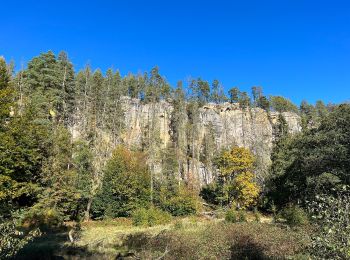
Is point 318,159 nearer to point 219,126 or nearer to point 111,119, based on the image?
point 111,119

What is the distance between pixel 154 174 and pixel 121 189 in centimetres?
1132

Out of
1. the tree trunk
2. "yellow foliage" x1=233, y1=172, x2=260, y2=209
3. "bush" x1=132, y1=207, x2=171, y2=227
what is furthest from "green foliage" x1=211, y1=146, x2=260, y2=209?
the tree trunk

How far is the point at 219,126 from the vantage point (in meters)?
92.8

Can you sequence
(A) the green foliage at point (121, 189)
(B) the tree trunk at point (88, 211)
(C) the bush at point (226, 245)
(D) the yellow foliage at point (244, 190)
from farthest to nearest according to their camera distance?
(D) the yellow foliage at point (244, 190) < (A) the green foliage at point (121, 189) < (B) the tree trunk at point (88, 211) < (C) the bush at point (226, 245)

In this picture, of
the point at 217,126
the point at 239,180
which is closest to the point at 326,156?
the point at 239,180

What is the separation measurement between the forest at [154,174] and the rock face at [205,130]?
0.42 m

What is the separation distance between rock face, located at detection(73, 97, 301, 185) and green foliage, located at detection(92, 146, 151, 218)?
574 inches

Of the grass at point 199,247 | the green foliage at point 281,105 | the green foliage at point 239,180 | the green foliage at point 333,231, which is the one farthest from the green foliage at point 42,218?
the green foliage at point 281,105

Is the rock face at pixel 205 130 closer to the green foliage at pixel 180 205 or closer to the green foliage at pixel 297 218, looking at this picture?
the green foliage at pixel 180 205

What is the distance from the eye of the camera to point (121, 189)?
148 feet

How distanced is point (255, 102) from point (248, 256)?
91.6 m

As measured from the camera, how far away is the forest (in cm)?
1946

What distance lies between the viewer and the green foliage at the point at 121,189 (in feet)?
145

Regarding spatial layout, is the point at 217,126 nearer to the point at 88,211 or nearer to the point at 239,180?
the point at 239,180
